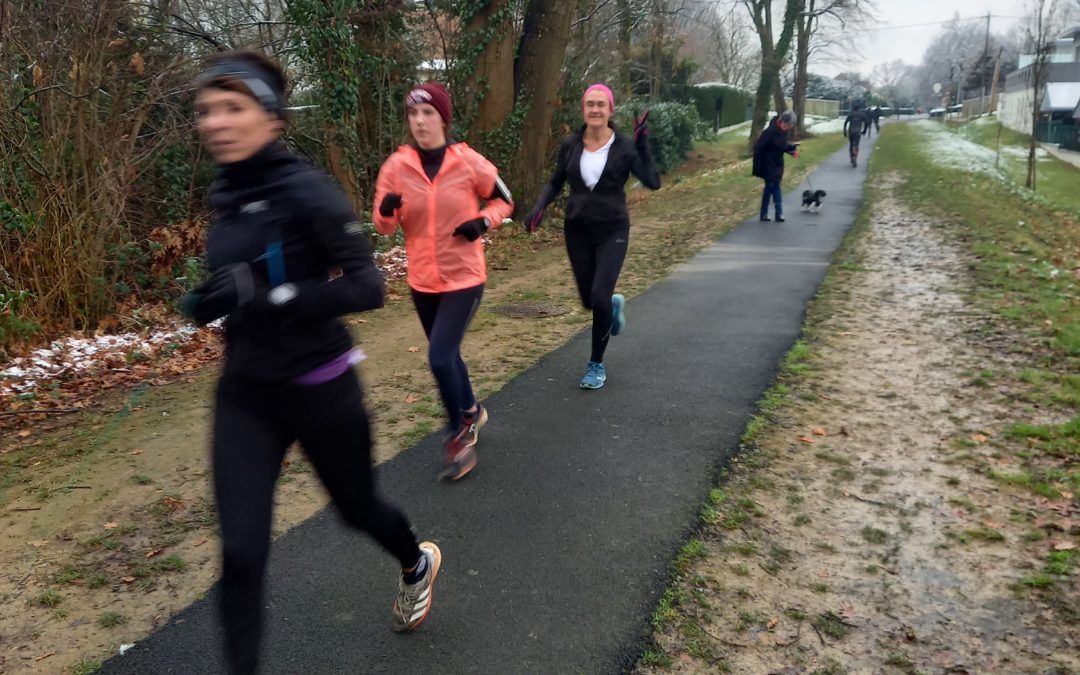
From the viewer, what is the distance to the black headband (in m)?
2.26

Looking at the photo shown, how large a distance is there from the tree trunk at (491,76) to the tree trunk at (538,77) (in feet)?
1.03

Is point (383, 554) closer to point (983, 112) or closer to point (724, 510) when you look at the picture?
point (724, 510)

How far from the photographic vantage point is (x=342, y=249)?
7.70ft

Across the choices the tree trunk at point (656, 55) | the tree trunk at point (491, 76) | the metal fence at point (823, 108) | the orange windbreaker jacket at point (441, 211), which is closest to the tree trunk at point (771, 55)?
the tree trunk at point (656, 55)

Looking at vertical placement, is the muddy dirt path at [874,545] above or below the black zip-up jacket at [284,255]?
below

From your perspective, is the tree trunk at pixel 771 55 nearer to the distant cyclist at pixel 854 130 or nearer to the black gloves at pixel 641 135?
the distant cyclist at pixel 854 130

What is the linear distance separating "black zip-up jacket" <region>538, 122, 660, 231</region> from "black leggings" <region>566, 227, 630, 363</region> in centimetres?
7

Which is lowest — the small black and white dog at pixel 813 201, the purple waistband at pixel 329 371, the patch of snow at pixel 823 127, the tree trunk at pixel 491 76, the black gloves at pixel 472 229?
the small black and white dog at pixel 813 201

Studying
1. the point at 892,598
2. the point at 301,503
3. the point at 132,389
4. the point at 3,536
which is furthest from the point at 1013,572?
the point at 132,389

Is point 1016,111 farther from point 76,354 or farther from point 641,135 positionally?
point 76,354

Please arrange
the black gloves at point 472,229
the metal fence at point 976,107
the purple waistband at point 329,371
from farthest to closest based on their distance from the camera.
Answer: the metal fence at point 976,107 < the black gloves at point 472,229 < the purple waistband at point 329,371

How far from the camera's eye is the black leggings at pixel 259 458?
2.30m

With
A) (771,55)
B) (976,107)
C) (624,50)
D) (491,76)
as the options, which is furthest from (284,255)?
(976,107)

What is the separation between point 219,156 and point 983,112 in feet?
294
